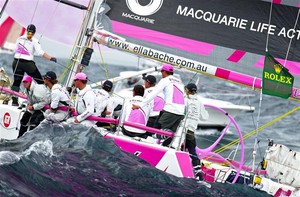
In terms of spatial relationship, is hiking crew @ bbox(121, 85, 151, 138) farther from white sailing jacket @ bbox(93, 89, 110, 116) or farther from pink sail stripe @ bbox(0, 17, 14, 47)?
pink sail stripe @ bbox(0, 17, 14, 47)

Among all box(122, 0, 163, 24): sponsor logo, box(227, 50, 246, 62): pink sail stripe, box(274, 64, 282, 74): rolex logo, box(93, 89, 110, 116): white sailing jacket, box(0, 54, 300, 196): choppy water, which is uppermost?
box(122, 0, 163, 24): sponsor logo

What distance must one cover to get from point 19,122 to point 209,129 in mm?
11637

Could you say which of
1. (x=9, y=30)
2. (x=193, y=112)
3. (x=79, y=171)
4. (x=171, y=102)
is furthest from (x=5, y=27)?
(x=79, y=171)

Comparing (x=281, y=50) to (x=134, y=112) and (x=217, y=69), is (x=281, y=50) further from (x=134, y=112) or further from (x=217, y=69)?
(x=134, y=112)

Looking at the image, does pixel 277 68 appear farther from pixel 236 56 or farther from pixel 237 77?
pixel 236 56

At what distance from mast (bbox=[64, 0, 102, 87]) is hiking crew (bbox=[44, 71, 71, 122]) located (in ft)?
4.28

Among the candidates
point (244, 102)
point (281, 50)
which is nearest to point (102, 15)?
point (281, 50)

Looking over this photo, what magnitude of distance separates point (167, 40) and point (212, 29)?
2.31 feet

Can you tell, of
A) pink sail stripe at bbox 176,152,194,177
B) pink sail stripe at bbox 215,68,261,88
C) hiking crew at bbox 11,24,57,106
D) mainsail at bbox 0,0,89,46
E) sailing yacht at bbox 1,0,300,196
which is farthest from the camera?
mainsail at bbox 0,0,89,46

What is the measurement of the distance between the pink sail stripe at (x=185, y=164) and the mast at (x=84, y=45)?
281cm

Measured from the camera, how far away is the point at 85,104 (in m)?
10.5

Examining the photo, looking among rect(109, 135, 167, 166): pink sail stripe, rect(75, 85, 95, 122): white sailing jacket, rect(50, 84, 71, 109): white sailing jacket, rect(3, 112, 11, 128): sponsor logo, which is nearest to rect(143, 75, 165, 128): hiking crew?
rect(75, 85, 95, 122): white sailing jacket

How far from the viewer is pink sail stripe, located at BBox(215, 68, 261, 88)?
11.9 metres

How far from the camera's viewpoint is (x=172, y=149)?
9.77m
